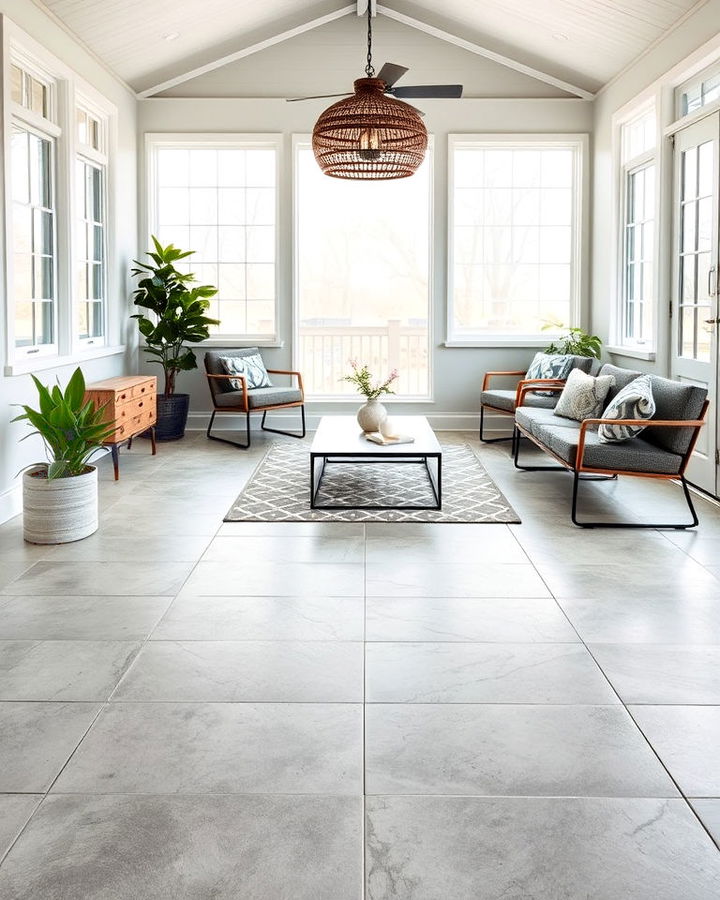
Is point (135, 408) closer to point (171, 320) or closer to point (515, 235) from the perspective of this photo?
point (171, 320)

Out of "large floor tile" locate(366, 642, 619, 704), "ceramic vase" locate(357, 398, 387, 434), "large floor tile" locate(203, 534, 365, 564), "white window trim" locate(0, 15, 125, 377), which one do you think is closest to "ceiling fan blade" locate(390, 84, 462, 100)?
"ceramic vase" locate(357, 398, 387, 434)

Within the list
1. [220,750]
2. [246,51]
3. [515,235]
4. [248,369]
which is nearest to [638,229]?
[515,235]

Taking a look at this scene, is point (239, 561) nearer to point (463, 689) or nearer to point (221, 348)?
point (463, 689)

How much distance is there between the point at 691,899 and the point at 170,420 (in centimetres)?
671

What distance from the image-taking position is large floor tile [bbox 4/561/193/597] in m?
3.80

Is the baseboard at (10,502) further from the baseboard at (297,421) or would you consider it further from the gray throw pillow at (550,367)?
the gray throw pillow at (550,367)

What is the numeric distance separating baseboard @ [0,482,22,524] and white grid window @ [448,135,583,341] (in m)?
4.59

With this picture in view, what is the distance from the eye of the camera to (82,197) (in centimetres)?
711

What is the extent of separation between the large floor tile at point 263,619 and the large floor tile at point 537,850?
1.19 meters

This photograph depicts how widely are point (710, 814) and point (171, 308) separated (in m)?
6.63

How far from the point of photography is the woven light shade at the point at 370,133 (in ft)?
18.4

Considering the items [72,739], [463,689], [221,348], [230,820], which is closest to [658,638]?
[463,689]

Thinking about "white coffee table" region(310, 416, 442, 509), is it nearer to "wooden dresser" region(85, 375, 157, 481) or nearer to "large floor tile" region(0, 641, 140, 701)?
"wooden dresser" region(85, 375, 157, 481)

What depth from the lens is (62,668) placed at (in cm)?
296
